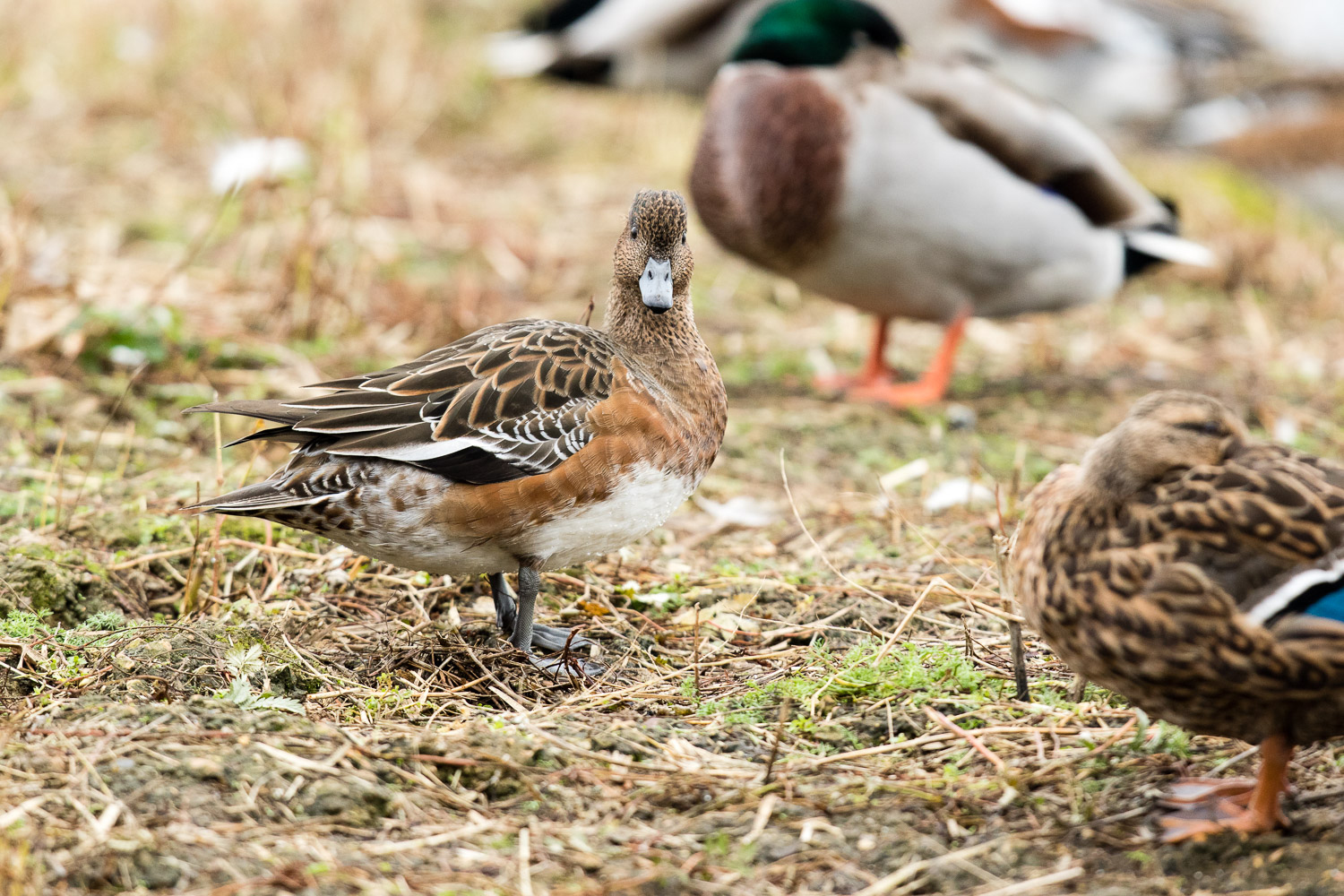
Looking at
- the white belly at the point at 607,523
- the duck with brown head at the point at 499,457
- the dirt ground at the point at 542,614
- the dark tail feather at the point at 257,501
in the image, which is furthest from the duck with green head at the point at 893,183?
the dark tail feather at the point at 257,501

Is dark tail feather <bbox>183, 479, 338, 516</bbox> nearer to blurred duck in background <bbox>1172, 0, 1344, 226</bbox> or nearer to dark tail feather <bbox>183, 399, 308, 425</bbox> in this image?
dark tail feather <bbox>183, 399, 308, 425</bbox>

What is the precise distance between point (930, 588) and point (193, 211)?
209 inches

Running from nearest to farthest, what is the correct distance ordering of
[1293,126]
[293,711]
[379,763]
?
[379,763] < [293,711] < [1293,126]

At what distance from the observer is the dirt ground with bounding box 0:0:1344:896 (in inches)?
101

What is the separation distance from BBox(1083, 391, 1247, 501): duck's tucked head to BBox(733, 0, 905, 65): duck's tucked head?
12.5ft

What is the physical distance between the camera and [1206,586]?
2488mm

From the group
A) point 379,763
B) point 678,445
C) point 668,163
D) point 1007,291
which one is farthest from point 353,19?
point 379,763

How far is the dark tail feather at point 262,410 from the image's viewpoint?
10.4 ft

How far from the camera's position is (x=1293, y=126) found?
399 inches

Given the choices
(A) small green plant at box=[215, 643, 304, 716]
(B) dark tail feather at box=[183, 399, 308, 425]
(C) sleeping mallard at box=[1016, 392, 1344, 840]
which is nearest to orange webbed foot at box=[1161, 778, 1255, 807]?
(C) sleeping mallard at box=[1016, 392, 1344, 840]

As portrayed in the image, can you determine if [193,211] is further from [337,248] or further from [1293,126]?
[1293,126]

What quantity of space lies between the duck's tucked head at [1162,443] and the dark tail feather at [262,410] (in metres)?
1.80

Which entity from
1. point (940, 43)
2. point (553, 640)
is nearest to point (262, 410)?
point (553, 640)

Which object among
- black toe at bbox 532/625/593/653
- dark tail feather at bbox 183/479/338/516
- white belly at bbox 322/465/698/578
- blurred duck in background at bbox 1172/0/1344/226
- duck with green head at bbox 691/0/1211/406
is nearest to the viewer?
dark tail feather at bbox 183/479/338/516
